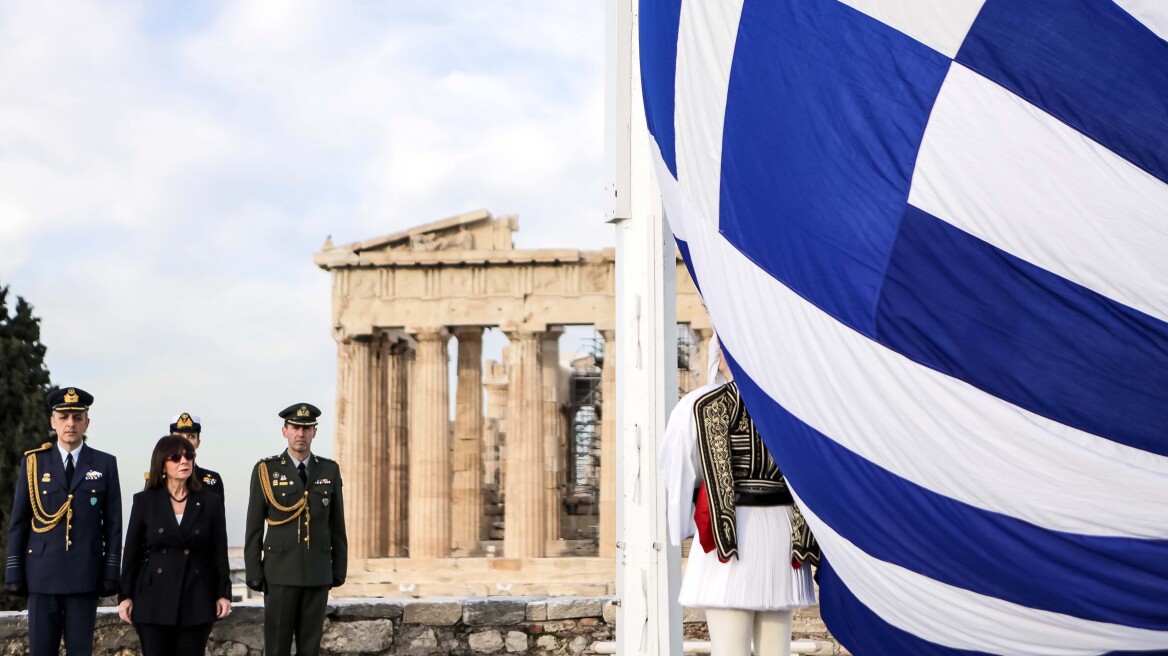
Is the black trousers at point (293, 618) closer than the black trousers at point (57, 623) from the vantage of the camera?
No

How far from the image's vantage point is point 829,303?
10.7ft

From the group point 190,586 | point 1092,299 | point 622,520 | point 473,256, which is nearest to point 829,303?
point 1092,299

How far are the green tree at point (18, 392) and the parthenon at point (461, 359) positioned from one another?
13716 millimetres

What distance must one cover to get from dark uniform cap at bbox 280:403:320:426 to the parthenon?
80.8 feet

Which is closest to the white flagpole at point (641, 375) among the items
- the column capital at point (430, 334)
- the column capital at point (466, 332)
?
the column capital at point (430, 334)

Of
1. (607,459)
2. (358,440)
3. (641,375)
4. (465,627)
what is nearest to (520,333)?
(607,459)

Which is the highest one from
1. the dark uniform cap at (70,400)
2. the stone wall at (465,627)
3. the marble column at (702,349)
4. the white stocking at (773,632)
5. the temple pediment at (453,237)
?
the temple pediment at (453,237)

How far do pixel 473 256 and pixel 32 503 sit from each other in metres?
26.4

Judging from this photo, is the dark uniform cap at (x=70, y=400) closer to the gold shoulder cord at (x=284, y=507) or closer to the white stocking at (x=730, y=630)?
the gold shoulder cord at (x=284, y=507)

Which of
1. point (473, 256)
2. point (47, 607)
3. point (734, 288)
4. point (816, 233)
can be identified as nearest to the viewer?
point (816, 233)

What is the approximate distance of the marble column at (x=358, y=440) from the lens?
111 ft

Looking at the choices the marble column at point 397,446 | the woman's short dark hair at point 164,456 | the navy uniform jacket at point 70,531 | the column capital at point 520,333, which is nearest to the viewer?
the navy uniform jacket at point 70,531

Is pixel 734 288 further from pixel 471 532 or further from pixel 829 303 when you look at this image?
pixel 471 532

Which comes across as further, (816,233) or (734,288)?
(734,288)
